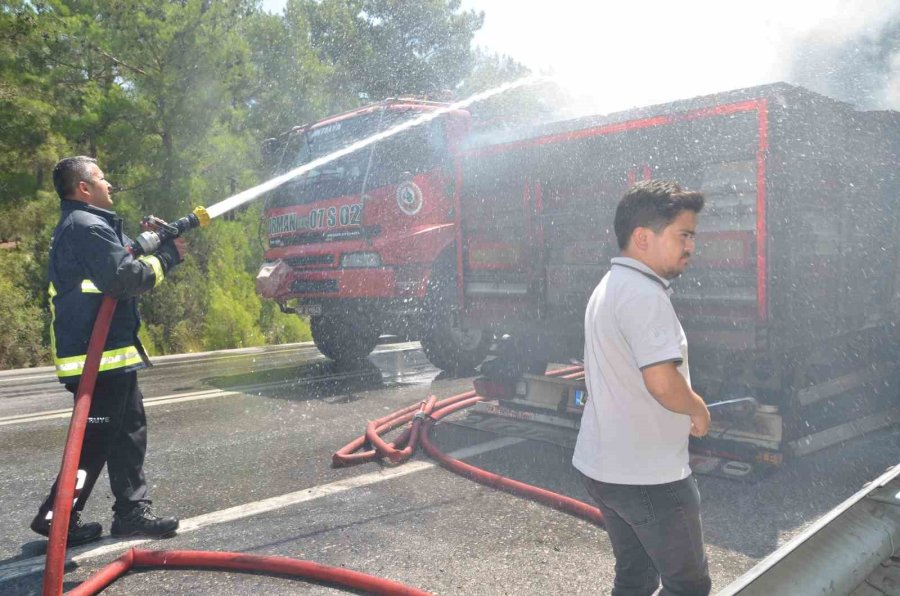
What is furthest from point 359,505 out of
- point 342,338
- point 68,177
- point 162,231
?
point 342,338

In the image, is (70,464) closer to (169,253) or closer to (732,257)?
(169,253)

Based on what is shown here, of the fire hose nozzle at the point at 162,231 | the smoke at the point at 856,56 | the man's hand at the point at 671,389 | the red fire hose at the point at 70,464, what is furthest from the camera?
the smoke at the point at 856,56

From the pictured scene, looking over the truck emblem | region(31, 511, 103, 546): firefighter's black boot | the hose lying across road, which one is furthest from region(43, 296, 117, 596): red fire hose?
the truck emblem

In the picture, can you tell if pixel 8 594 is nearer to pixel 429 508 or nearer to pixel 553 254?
pixel 429 508

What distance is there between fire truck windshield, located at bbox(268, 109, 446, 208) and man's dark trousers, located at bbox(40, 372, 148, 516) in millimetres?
4444

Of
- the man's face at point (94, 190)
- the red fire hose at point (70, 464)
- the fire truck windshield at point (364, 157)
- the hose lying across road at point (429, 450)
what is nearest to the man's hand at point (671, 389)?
the hose lying across road at point (429, 450)

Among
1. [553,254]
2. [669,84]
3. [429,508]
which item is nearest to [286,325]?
[669,84]

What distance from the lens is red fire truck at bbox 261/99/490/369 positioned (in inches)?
305

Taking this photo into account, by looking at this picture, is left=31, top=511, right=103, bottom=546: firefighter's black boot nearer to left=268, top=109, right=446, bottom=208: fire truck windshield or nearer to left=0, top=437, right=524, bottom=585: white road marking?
left=0, top=437, right=524, bottom=585: white road marking

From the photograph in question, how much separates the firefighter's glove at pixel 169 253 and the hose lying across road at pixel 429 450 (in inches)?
64.9

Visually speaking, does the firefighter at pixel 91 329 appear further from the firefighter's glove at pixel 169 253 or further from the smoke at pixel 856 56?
the smoke at pixel 856 56

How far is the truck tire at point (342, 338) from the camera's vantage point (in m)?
8.90

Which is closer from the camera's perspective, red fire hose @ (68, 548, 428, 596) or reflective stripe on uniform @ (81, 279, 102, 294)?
red fire hose @ (68, 548, 428, 596)

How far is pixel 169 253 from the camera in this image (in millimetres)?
3746
